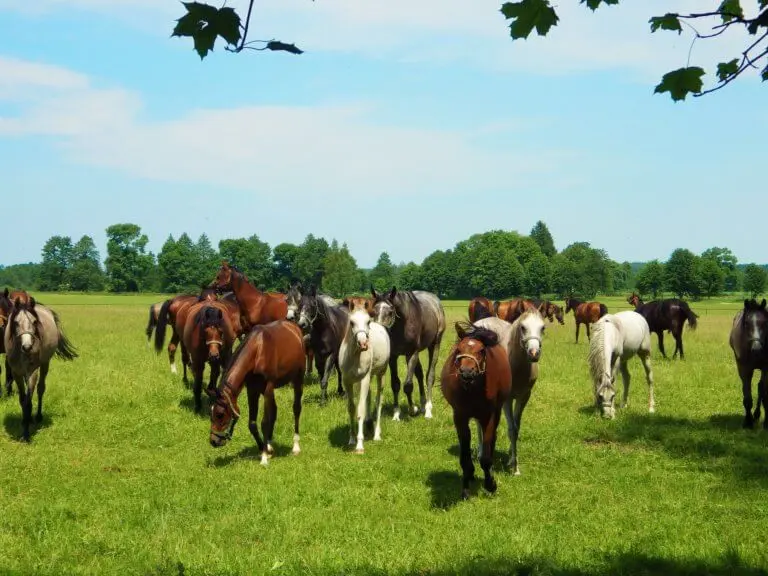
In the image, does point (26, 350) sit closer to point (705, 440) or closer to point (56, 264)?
point (705, 440)

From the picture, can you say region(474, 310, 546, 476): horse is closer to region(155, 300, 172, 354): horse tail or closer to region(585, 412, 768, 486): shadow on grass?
region(585, 412, 768, 486): shadow on grass

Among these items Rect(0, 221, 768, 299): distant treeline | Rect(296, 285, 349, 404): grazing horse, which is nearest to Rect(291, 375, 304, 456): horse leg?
Rect(296, 285, 349, 404): grazing horse

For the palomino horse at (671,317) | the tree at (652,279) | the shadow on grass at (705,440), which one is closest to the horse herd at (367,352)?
the shadow on grass at (705,440)

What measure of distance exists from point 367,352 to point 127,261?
128 metres

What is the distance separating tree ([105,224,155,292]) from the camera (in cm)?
12725

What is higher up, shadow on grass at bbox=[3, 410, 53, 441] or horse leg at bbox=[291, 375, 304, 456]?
horse leg at bbox=[291, 375, 304, 456]

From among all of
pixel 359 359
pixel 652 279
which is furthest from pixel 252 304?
pixel 652 279

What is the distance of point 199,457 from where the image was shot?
370 inches

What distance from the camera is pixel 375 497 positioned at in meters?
7.63

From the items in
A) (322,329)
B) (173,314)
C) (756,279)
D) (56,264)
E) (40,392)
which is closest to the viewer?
(40,392)

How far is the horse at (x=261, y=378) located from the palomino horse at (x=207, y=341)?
65.8 inches

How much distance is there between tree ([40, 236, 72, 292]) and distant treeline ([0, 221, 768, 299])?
0.68 ft

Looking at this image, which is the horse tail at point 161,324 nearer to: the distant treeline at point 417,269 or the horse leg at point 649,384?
the horse leg at point 649,384

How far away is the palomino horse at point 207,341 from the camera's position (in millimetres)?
10930
